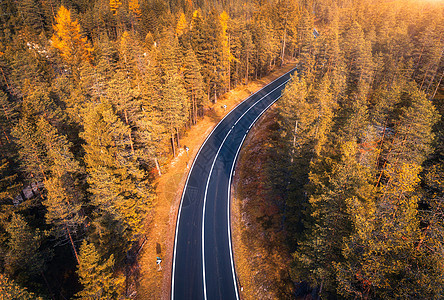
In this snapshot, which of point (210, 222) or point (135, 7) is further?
point (135, 7)

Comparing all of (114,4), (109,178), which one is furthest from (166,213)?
(114,4)

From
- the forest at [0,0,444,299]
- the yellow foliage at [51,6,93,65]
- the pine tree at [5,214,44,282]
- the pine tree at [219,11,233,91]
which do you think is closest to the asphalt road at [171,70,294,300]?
the forest at [0,0,444,299]

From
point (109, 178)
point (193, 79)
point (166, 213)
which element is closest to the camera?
point (109, 178)

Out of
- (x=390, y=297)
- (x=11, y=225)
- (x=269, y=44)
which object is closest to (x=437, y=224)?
(x=390, y=297)

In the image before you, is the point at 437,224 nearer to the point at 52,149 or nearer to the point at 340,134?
the point at 340,134

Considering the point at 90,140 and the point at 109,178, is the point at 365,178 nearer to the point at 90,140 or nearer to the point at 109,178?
the point at 109,178

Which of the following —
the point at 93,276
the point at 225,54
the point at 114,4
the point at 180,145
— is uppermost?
the point at 114,4
